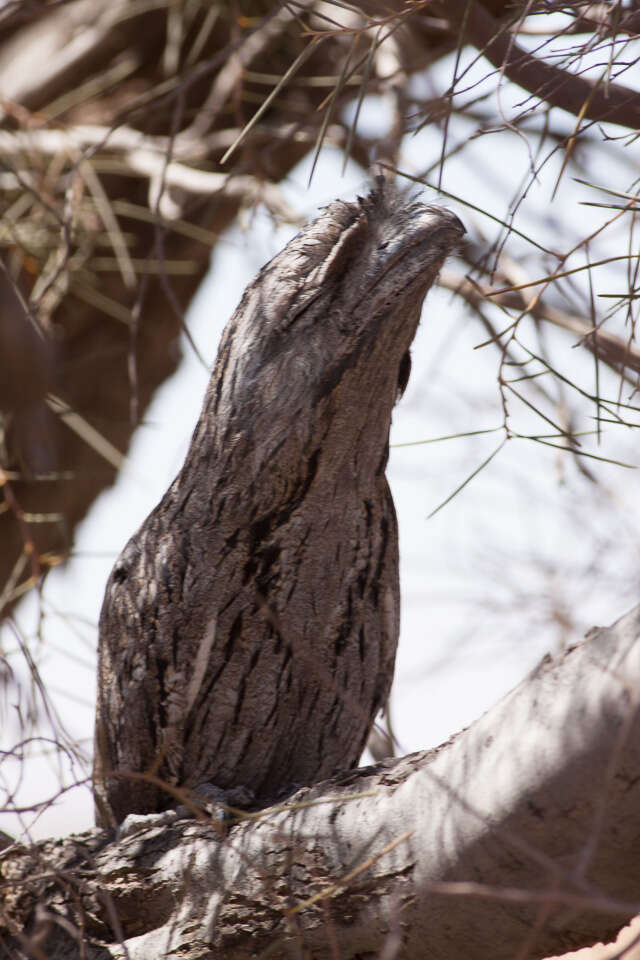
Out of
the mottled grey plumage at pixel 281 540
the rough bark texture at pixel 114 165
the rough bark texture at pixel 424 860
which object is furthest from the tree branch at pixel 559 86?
the rough bark texture at pixel 114 165

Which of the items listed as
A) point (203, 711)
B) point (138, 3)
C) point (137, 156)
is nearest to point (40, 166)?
point (137, 156)

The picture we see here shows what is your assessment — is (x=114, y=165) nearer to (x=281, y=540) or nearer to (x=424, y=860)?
(x=281, y=540)

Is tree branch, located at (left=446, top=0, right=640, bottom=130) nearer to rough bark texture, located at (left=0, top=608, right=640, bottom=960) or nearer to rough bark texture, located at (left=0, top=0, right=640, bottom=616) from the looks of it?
rough bark texture, located at (left=0, top=608, right=640, bottom=960)

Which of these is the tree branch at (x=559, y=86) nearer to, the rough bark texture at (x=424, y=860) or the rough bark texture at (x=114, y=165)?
the rough bark texture at (x=424, y=860)

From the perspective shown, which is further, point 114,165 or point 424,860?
point 114,165

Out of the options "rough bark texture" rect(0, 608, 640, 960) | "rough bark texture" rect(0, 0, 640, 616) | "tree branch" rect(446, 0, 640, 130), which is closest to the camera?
"rough bark texture" rect(0, 608, 640, 960)

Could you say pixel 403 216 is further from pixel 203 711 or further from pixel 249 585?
pixel 203 711

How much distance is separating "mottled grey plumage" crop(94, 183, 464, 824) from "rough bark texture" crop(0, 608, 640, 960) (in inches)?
9.7

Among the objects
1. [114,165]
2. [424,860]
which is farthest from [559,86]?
[114,165]

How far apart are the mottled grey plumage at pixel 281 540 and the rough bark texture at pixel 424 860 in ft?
0.81

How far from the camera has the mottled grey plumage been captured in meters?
1.66

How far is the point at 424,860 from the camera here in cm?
124

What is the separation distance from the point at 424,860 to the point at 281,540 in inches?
26.3

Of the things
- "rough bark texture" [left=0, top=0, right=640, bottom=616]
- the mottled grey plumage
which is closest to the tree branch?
the mottled grey plumage
